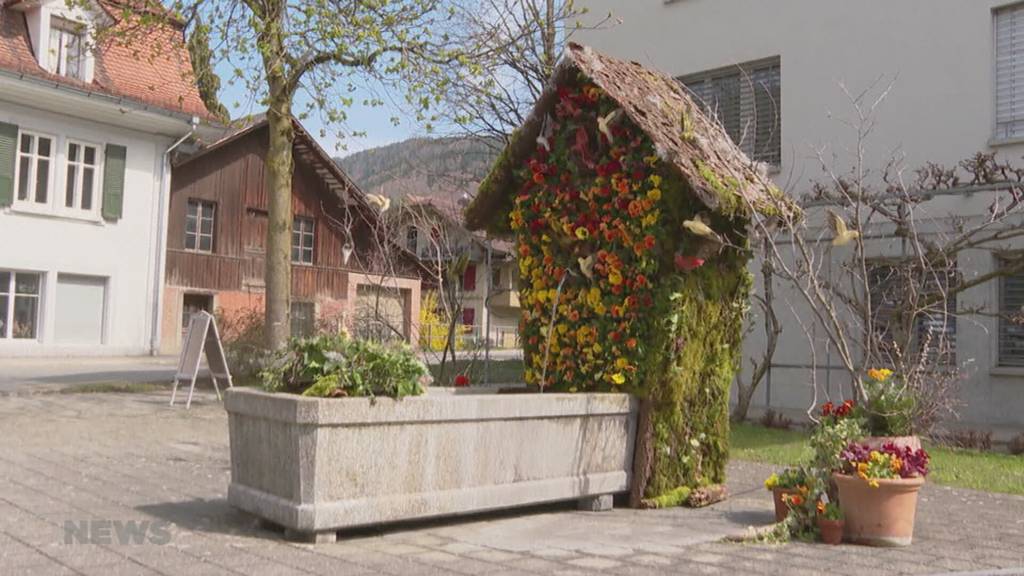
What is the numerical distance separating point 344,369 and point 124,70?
21104mm

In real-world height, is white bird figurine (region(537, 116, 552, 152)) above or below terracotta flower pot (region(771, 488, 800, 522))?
above

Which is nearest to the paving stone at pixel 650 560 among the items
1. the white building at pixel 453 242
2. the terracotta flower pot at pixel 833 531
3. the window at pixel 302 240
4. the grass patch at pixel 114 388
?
the terracotta flower pot at pixel 833 531

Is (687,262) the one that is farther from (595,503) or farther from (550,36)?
(550,36)

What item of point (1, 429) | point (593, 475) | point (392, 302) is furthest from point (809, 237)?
point (392, 302)

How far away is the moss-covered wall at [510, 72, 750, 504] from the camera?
682 cm

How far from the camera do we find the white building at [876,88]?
13312 mm

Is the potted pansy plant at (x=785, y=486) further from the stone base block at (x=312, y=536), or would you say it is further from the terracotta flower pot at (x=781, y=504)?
the stone base block at (x=312, y=536)

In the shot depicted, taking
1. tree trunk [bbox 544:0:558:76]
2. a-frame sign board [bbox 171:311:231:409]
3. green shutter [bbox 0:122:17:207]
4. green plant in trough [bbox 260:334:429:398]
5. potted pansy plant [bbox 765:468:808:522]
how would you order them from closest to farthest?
green plant in trough [bbox 260:334:429:398], potted pansy plant [bbox 765:468:808:522], a-frame sign board [bbox 171:311:231:409], tree trunk [bbox 544:0:558:76], green shutter [bbox 0:122:17:207]

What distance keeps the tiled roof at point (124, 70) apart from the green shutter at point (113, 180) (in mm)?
1490

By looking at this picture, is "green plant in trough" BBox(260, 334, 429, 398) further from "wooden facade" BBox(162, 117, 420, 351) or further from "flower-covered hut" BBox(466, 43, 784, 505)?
"wooden facade" BBox(162, 117, 420, 351)

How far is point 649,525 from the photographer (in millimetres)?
6234

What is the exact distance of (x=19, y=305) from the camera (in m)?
22.5

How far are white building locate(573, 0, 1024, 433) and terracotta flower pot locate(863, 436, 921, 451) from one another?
19.8 ft

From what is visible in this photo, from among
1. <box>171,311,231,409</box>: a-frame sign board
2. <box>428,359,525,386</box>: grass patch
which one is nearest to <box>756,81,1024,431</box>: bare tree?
<box>428,359,525,386</box>: grass patch
